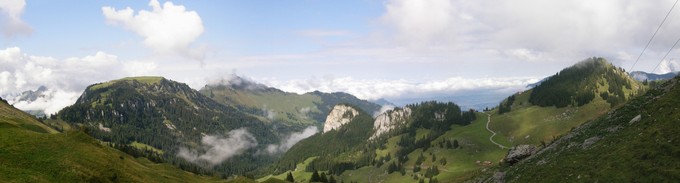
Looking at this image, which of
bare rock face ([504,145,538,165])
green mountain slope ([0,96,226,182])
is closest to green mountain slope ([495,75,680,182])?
bare rock face ([504,145,538,165])

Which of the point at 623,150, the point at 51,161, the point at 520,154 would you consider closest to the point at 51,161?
the point at 51,161

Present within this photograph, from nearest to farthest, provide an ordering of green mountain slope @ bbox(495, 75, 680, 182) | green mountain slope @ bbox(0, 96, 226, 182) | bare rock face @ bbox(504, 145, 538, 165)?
green mountain slope @ bbox(495, 75, 680, 182) < green mountain slope @ bbox(0, 96, 226, 182) < bare rock face @ bbox(504, 145, 538, 165)

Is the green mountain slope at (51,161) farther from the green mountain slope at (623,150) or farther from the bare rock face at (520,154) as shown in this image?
the bare rock face at (520,154)

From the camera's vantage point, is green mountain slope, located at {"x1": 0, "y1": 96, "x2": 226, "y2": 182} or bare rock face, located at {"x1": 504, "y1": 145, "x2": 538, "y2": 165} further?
bare rock face, located at {"x1": 504, "y1": 145, "x2": 538, "y2": 165}

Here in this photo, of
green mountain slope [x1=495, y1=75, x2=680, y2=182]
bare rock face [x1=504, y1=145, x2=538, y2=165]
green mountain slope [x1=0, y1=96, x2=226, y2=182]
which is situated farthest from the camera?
bare rock face [x1=504, y1=145, x2=538, y2=165]

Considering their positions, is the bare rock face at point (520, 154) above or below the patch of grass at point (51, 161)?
below

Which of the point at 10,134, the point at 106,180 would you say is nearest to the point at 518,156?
the point at 106,180

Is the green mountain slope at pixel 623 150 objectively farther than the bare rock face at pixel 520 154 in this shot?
No

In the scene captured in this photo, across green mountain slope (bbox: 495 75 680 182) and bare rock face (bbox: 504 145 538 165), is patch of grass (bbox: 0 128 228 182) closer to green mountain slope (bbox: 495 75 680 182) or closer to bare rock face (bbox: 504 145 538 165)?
green mountain slope (bbox: 495 75 680 182)

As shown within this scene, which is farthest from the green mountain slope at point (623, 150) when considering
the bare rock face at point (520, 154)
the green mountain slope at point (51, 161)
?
the green mountain slope at point (51, 161)

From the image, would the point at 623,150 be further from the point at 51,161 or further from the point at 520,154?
the point at 51,161

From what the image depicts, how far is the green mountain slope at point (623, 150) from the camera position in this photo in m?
46.2

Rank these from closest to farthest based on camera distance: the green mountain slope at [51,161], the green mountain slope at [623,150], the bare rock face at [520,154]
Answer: the green mountain slope at [623,150] < the green mountain slope at [51,161] < the bare rock face at [520,154]

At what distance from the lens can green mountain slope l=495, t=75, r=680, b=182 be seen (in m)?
46.2
